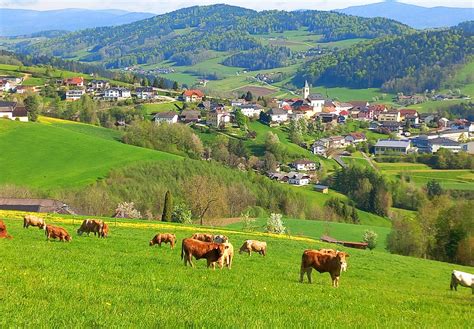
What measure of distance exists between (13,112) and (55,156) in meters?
29.6

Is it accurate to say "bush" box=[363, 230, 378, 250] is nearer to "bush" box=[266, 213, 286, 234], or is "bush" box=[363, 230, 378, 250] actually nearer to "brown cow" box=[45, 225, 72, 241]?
"bush" box=[266, 213, 286, 234]

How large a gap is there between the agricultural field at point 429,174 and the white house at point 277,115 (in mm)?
40694

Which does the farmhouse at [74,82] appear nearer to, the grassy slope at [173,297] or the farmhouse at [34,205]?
the farmhouse at [34,205]

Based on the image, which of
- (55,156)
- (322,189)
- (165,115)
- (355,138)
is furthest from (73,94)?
(322,189)

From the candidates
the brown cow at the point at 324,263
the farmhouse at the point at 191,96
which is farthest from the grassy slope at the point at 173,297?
the farmhouse at the point at 191,96

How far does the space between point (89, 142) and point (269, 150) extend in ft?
167

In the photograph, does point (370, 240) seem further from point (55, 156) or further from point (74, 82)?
point (74, 82)

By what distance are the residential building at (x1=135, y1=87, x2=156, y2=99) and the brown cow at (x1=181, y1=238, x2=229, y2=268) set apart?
159254 millimetres

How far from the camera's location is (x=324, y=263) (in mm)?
19047

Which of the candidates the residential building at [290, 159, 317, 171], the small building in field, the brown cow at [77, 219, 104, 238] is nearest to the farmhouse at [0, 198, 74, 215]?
the brown cow at [77, 219, 104, 238]

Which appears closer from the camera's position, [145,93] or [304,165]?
[304,165]

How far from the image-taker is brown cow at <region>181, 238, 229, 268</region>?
755 inches

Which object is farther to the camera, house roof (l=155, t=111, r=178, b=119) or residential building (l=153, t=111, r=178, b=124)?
house roof (l=155, t=111, r=178, b=119)

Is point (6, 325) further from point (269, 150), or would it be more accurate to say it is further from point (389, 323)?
point (269, 150)
